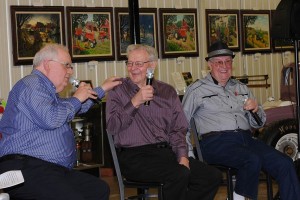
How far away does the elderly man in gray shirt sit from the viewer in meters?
5.56

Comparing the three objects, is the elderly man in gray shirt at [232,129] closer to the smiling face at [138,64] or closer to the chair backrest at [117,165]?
the smiling face at [138,64]

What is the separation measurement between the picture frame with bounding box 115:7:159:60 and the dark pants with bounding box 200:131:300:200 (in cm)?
364

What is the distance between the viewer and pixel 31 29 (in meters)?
8.20

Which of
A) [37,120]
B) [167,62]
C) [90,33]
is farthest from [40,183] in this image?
[167,62]

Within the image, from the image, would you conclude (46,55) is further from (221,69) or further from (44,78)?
(221,69)

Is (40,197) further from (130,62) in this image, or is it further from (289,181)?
(289,181)

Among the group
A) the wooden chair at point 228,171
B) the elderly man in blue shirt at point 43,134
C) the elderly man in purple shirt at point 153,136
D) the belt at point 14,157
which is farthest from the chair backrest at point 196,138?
the belt at point 14,157

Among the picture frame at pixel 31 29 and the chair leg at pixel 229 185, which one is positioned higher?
the picture frame at pixel 31 29

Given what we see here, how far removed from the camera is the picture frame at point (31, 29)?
809cm

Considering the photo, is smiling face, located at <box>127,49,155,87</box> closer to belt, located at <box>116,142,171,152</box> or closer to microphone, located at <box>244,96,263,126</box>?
belt, located at <box>116,142,171,152</box>

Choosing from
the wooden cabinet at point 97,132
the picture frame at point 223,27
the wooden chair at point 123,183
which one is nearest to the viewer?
the wooden chair at point 123,183

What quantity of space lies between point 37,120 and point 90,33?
4.68m

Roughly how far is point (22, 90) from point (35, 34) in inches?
159

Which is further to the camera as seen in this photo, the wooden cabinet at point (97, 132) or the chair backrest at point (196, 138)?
the wooden cabinet at point (97, 132)
